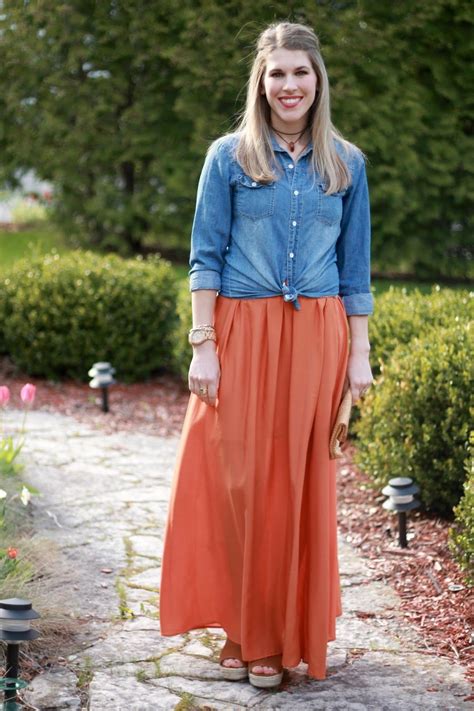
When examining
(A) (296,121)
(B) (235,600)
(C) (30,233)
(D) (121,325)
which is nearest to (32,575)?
(B) (235,600)

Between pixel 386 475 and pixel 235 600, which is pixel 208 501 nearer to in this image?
pixel 235 600

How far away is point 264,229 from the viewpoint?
3.08 m

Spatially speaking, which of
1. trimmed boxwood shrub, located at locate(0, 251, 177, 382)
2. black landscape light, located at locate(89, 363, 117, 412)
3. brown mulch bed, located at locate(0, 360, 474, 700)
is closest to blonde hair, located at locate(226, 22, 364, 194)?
brown mulch bed, located at locate(0, 360, 474, 700)

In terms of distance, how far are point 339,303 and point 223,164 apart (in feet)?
1.85

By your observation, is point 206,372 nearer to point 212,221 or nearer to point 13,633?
point 212,221

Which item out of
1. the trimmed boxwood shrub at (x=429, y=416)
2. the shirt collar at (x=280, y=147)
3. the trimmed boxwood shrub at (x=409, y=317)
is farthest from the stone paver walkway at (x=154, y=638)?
the shirt collar at (x=280, y=147)

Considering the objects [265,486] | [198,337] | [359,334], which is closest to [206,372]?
[198,337]

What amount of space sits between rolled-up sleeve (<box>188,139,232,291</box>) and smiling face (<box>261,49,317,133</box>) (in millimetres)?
210

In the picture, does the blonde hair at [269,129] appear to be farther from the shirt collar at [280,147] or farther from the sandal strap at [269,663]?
the sandal strap at [269,663]

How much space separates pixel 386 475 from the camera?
5.05 metres

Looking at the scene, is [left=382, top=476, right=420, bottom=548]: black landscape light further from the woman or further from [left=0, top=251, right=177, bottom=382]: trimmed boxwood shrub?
[left=0, top=251, right=177, bottom=382]: trimmed boxwood shrub

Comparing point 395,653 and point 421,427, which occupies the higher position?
point 421,427

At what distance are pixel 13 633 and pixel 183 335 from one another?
4371 millimetres

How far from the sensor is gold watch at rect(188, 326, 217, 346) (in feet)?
10.3
